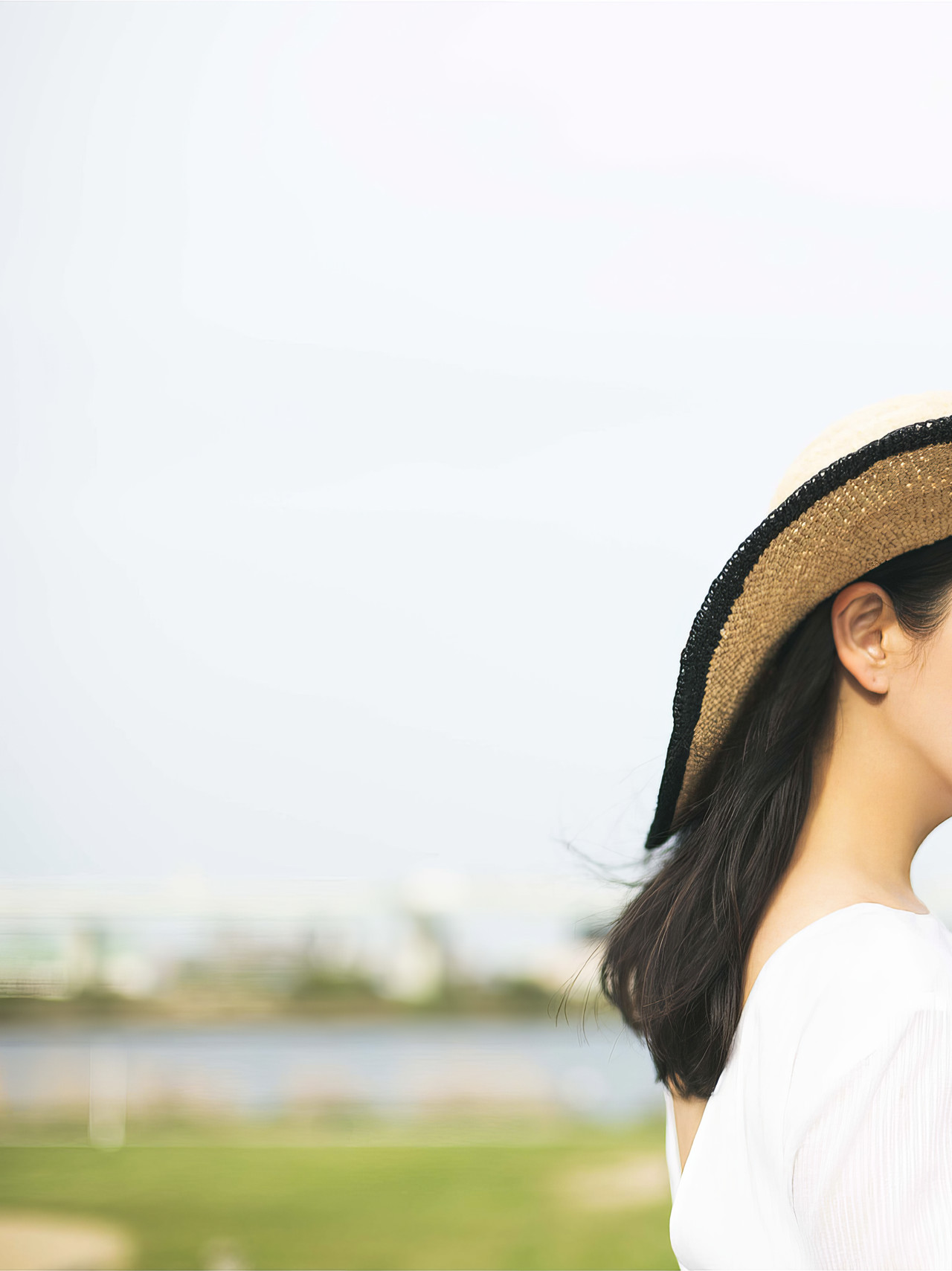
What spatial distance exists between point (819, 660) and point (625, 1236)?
12.8ft

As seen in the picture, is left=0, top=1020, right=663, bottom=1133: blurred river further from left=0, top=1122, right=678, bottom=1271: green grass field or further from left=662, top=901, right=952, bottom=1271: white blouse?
left=662, top=901, right=952, bottom=1271: white blouse

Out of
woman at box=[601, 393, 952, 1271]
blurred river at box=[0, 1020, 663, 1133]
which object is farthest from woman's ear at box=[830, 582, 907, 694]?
blurred river at box=[0, 1020, 663, 1133]

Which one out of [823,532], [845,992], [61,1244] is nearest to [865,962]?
[845,992]

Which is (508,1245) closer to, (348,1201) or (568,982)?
(348,1201)

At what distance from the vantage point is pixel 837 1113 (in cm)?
63

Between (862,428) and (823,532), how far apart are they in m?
0.08

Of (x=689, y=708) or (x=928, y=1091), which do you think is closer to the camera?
(x=928, y=1091)

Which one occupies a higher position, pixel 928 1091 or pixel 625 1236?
pixel 928 1091

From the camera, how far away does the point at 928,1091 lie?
2.01ft

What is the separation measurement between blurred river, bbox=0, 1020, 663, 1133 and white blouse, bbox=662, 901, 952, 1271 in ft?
14.8

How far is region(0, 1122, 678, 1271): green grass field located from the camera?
12.6 ft

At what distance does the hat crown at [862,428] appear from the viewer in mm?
696

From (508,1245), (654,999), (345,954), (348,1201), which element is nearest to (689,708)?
(654,999)

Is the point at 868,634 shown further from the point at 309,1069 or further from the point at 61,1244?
the point at 309,1069
